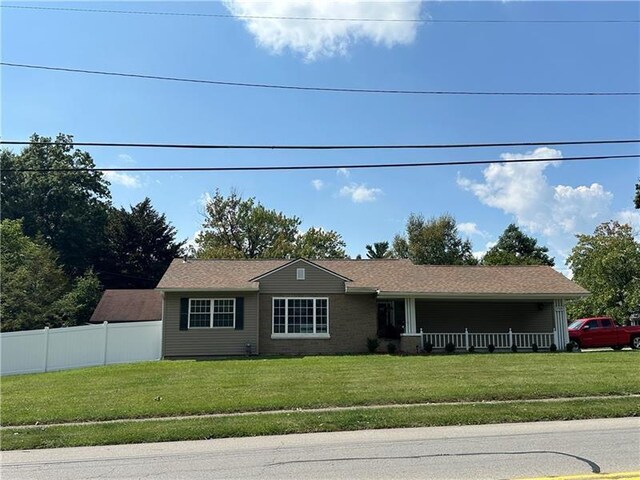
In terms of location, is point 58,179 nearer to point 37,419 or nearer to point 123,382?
point 123,382

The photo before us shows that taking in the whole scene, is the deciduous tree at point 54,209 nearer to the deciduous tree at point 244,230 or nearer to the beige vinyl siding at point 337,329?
the deciduous tree at point 244,230

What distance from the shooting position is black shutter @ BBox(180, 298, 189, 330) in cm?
2259

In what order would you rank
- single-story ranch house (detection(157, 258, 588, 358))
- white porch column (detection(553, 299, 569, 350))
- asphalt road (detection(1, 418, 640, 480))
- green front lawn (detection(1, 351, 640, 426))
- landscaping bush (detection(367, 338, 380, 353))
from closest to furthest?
asphalt road (detection(1, 418, 640, 480)) → green front lawn (detection(1, 351, 640, 426)) → single-story ranch house (detection(157, 258, 588, 358)) → landscaping bush (detection(367, 338, 380, 353)) → white porch column (detection(553, 299, 569, 350))

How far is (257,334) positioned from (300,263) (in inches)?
144

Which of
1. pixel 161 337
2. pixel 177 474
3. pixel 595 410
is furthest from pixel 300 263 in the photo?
pixel 177 474

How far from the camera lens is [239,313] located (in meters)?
22.8

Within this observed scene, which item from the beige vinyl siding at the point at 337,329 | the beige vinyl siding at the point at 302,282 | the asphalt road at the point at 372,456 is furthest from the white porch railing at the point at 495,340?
the asphalt road at the point at 372,456

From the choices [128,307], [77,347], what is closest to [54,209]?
[128,307]

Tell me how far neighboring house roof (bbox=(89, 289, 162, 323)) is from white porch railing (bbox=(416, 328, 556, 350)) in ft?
68.0

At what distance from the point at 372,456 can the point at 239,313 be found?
53.1 feet

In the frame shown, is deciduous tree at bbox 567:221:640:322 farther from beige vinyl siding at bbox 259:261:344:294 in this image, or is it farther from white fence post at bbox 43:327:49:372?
white fence post at bbox 43:327:49:372

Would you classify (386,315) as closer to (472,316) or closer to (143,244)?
(472,316)

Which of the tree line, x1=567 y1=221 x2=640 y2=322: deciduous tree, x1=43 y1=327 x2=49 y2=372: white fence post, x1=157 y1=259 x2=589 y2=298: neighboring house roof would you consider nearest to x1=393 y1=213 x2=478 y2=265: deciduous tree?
the tree line

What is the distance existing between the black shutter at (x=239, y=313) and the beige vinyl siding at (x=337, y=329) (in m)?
0.86
